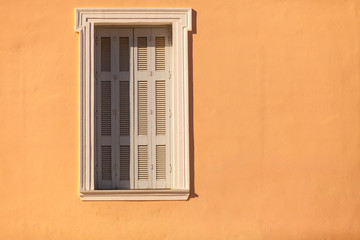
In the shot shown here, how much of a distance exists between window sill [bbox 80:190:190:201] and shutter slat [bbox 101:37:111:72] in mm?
1624

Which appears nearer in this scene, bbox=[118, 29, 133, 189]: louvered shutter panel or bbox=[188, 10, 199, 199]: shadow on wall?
bbox=[188, 10, 199, 199]: shadow on wall

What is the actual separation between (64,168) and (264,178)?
257cm

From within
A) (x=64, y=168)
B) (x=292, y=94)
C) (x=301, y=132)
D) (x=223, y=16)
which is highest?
(x=223, y=16)

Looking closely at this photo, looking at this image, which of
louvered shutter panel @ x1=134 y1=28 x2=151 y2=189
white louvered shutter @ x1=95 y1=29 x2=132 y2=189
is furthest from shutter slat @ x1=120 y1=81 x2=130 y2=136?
louvered shutter panel @ x1=134 y1=28 x2=151 y2=189

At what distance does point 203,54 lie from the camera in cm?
759

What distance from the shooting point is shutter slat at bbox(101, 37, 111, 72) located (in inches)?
307

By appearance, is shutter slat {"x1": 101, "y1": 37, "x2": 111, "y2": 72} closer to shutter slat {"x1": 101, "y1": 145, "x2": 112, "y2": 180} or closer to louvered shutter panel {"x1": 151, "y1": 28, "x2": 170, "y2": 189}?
louvered shutter panel {"x1": 151, "y1": 28, "x2": 170, "y2": 189}

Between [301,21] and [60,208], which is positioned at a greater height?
[301,21]

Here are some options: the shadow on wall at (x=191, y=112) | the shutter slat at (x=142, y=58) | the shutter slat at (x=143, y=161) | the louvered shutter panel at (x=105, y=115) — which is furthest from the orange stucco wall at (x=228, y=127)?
the shutter slat at (x=142, y=58)

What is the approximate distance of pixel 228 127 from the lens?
757cm

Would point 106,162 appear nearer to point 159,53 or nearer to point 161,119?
point 161,119

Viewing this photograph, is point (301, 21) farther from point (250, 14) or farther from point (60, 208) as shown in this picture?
point (60, 208)

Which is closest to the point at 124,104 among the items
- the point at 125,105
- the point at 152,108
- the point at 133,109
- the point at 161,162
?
the point at 125,105

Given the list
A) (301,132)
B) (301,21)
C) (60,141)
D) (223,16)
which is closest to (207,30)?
(223,16)
